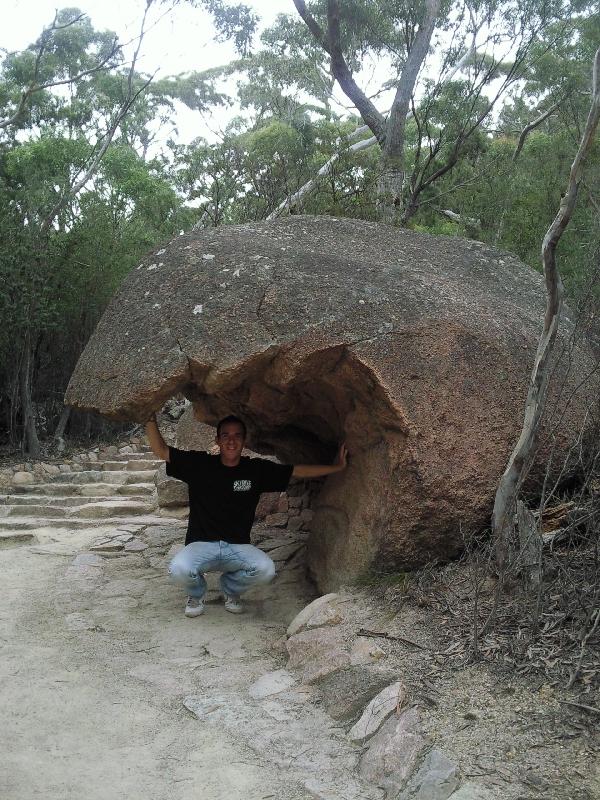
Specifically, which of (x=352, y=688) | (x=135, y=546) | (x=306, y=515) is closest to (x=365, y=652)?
(x=352, y=688)

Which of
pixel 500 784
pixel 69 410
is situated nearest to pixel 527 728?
pixel 500 784

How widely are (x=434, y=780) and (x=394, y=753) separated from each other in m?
0.25

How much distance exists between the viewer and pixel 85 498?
25.9 ft

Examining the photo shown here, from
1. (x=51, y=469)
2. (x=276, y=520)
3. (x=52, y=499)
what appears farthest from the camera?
(x=51, y=469)

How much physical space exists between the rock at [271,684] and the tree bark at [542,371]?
106cm

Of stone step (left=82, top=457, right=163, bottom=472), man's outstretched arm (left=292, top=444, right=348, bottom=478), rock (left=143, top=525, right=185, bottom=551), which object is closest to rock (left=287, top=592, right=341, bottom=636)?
man's outstretched arm (left=292, top=444, right=348, bottom=478)

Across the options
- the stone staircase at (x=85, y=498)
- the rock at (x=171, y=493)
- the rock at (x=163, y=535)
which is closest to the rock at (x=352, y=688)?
the rock at (x=163, y=535)

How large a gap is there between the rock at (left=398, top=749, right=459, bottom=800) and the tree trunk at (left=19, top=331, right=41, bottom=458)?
27.4 ft

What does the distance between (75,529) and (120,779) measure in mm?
4601

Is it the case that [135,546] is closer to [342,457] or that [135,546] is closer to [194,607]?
[194,607]

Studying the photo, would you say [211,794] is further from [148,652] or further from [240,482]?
[240,482]

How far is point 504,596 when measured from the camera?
11.3ft

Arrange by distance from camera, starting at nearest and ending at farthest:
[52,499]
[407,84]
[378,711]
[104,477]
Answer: [378,711] → [52,499] → [104,477] → [407,84]

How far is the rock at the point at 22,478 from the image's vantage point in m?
8.50
